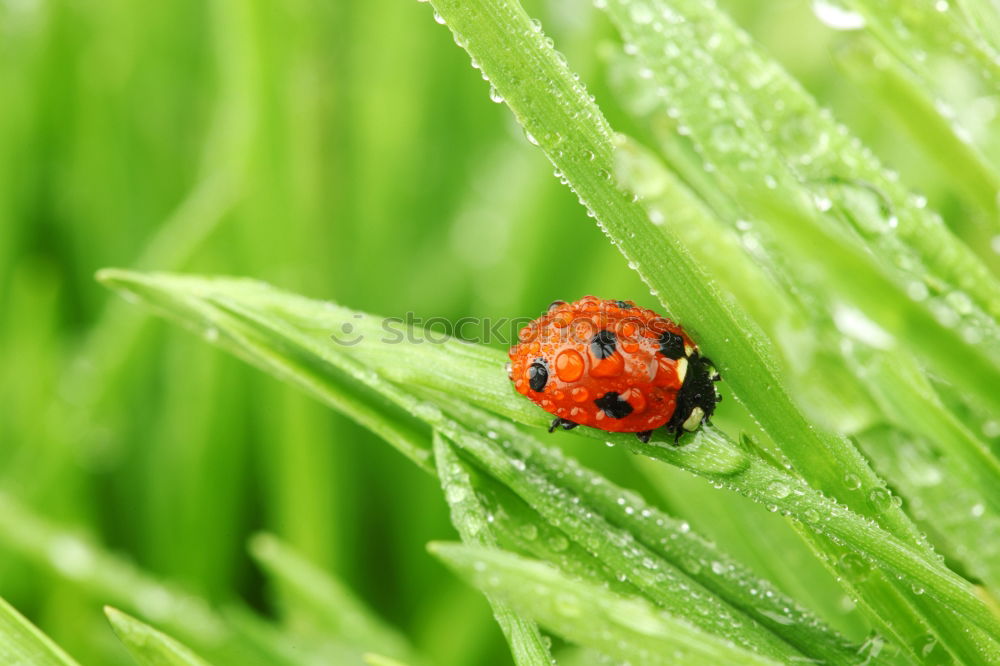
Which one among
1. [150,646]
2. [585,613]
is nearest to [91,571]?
[150,646]

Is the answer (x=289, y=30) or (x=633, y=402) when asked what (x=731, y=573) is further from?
(x=289, y=30)

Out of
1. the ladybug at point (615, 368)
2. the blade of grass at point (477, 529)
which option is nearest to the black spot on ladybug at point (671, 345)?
the ladybug at point (615, 368)

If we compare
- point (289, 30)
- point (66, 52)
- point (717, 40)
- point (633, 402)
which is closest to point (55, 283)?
point (66, 52)

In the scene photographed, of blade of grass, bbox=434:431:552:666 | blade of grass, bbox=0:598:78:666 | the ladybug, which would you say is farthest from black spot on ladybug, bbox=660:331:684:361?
blade of grass, bbox=0:598:78:666

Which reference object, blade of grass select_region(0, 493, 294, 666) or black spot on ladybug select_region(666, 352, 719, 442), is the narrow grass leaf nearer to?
black spot on ladybug select_region(666, 352, 719, 442)

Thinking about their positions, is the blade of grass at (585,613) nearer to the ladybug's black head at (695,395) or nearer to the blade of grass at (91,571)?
the ladybug's black head at (695,395)

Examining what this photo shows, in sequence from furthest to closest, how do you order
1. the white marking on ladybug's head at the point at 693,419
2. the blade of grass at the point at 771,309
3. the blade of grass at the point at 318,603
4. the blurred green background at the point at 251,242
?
the blurred green background at the point at 251,242 < the blade of grass at the point at 318,603 < the white marking on ladybug's head at the point at 693,419 < the blade of grass at the point at 771,309

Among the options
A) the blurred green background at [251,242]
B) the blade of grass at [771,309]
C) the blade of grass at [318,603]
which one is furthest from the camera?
the blurred green background at [251,242]
